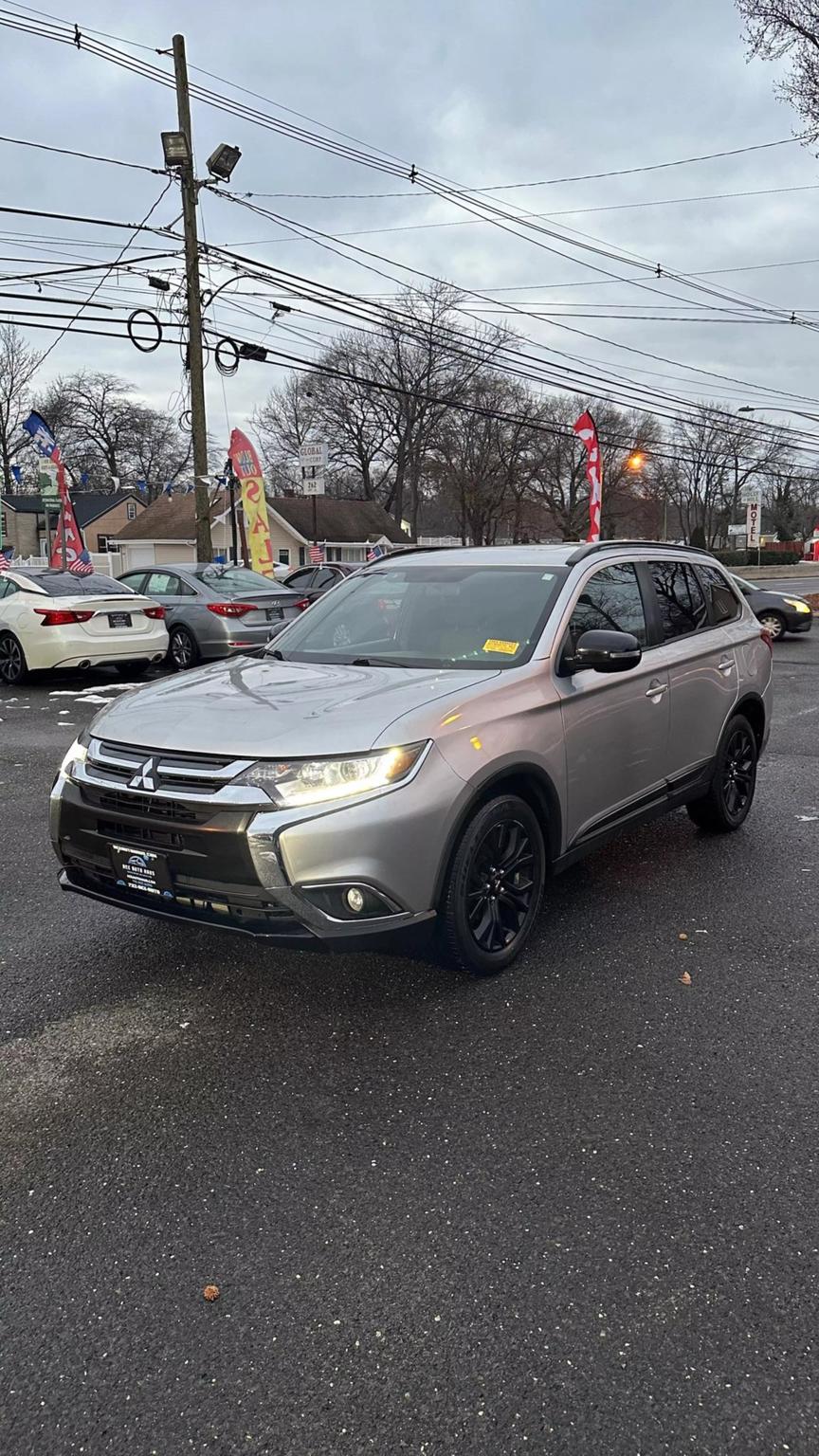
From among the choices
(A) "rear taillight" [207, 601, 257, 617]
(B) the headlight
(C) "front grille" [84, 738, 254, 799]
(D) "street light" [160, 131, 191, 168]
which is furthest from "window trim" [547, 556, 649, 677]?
(D) "street light" [160, 131, 191, 168]

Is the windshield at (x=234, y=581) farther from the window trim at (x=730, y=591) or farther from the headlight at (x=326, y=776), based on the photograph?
the headlight at (x=326, y=776)

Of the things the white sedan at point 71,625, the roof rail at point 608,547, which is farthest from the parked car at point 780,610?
the roof rail at point 608,547

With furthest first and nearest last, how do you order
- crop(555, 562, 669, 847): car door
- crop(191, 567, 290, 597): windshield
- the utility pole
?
the utility pole < crop(191, 567, 290, 597): windshield < crop(555, 562, 669, 847): car door

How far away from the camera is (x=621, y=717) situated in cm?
433

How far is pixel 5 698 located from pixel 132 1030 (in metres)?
8.59

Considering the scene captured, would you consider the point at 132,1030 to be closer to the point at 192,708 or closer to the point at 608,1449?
the point at 192,708

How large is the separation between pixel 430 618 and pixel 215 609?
8.54 m

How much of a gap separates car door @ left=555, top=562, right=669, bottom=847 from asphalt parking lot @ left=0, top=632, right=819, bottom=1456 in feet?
1.97

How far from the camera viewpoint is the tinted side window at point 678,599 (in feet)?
16.4

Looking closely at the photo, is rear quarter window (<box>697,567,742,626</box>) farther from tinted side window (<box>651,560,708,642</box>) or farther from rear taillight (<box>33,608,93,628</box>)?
rear taillight (<box>33,608,93,628</box>)

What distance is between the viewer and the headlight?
3.10 meters

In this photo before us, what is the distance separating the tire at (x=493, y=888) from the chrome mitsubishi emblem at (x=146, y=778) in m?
1.10

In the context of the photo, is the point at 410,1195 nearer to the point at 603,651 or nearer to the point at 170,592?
the point at 603,651

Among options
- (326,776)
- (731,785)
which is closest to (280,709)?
(326,776)
